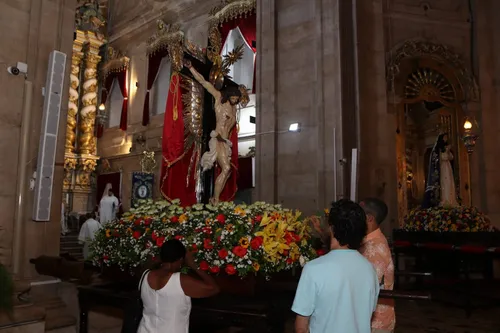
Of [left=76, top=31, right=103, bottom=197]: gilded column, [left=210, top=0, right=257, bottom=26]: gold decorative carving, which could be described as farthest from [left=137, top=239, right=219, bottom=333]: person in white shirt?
[left=76, top=31, right=103, bottom=197]: gilded column

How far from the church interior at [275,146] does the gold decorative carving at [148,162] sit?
7 cm

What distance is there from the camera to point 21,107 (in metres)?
4.20

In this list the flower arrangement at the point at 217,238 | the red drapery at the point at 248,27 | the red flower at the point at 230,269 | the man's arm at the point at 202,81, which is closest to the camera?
the red flower at the point at 230,269

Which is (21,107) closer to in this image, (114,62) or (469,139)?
(469,139)

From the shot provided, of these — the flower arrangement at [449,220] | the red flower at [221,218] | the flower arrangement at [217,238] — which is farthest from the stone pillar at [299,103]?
the red flower at [221,218]


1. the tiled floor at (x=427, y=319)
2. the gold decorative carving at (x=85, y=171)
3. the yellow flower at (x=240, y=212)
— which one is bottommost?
the tiled floor at (x=427, y=319)

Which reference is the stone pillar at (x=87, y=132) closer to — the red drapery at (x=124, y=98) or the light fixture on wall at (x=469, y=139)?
the red drapery at (x=124, y=98)

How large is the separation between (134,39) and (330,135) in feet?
38.8

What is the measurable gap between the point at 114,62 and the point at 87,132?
129 inches

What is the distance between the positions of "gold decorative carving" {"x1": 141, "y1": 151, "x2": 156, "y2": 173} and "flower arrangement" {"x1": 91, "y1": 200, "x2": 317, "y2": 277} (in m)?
10.7

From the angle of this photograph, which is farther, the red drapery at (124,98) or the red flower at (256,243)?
the red drapery at (124,98)

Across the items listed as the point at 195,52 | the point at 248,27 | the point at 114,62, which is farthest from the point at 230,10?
the point at 114,62

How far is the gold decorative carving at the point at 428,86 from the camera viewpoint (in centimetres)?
1041

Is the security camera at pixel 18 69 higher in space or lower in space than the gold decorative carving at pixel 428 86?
lower
